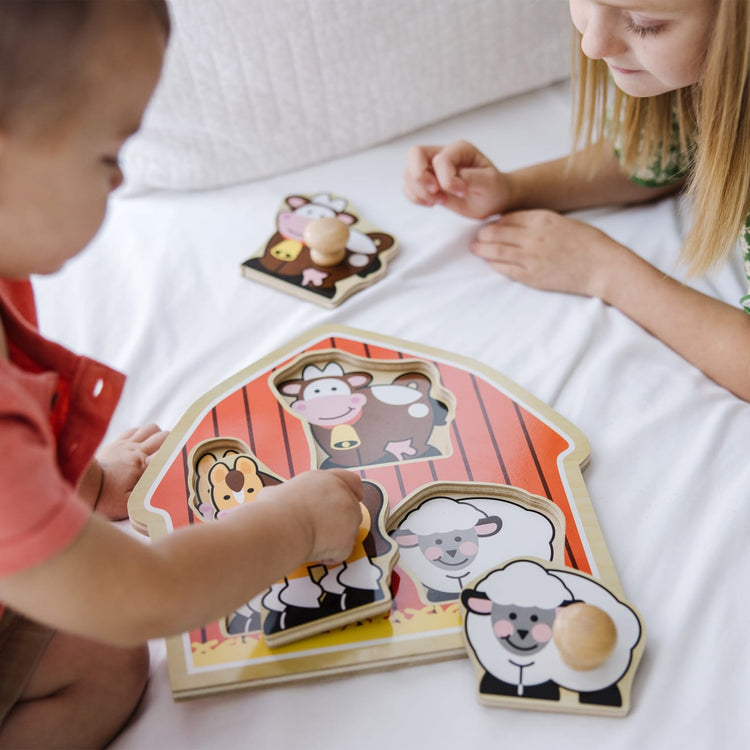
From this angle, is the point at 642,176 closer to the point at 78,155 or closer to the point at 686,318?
the point at 686,318

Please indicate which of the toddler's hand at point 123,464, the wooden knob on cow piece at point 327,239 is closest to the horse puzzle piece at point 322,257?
the wooden knob on cow piece at point 327,239

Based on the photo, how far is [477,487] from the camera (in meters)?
0.68

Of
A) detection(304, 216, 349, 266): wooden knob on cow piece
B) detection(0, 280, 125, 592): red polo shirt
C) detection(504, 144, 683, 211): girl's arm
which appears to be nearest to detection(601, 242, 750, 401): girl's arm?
detection(504, 144, 683, 211): girl's arm

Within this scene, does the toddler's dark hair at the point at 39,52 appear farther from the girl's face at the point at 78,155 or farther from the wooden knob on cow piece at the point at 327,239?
the wooden knob on cow piece at the point at 327,239

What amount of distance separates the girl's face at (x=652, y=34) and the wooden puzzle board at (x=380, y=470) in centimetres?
28

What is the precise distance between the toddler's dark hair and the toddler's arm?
0.32 metres

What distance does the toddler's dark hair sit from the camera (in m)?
0.43

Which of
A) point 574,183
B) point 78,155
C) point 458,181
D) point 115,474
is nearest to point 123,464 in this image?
point 115,474

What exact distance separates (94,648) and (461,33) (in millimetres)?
809

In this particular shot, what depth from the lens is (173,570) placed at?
49 cm

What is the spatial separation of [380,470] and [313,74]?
0.54m

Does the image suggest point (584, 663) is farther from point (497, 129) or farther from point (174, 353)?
→ point (497, 129)

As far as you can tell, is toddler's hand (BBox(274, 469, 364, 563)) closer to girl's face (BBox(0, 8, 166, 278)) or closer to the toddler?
the toddler

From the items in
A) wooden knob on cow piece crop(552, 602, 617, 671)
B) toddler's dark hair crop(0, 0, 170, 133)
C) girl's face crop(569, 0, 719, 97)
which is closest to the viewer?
toddler's dark hair crop(0, 0, 170, 133)
